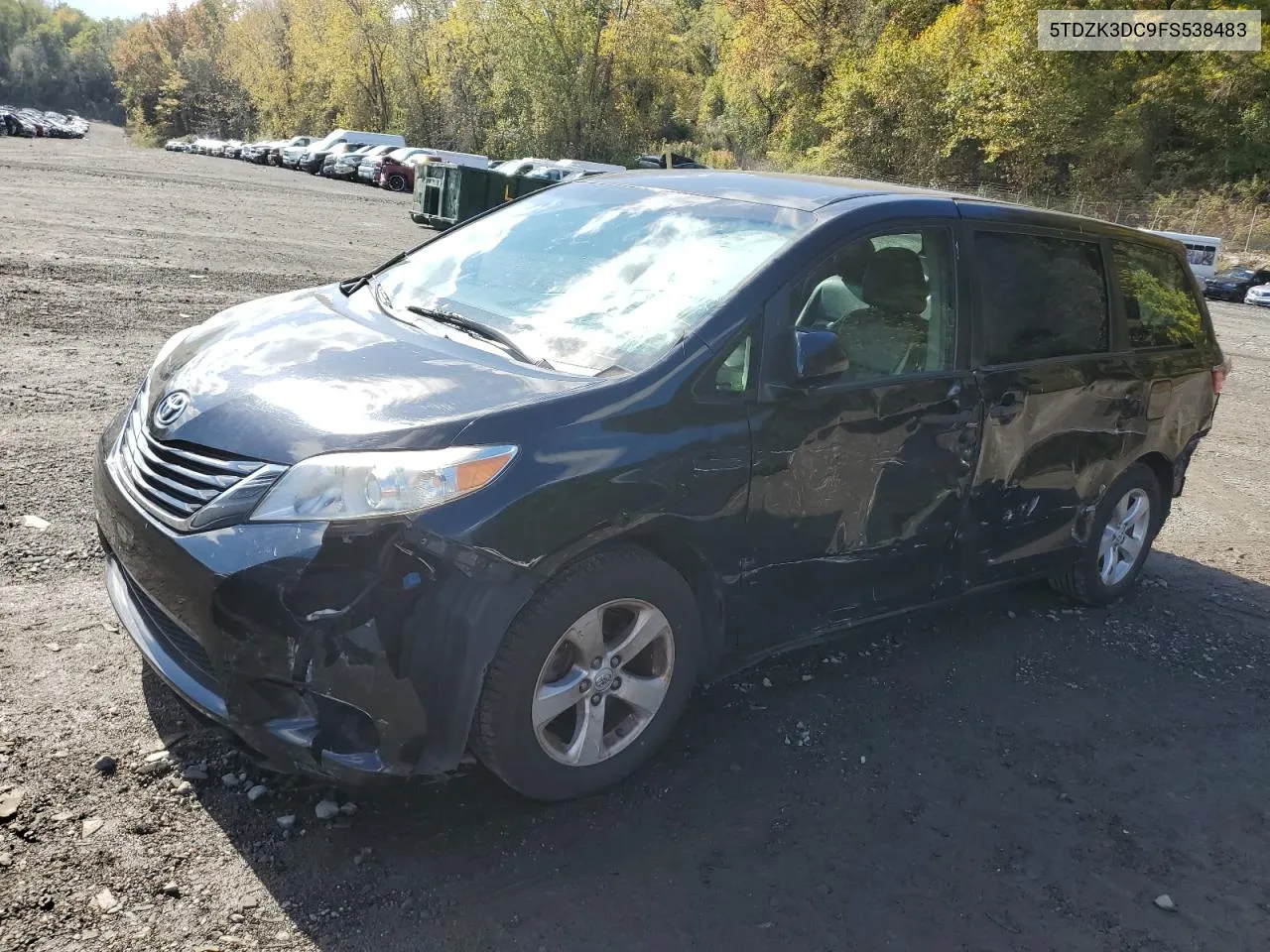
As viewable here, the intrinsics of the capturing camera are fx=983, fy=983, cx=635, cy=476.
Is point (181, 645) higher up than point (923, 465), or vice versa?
point (923, 465)

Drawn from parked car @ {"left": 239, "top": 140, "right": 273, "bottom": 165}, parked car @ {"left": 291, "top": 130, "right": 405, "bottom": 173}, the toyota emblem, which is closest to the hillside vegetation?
parked car @ {"left": 291, "top": 130, "right": 405, "bottom": 173}

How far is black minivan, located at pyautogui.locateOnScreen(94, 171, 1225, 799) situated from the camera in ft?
8.27

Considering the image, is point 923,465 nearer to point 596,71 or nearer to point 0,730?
point 0,730

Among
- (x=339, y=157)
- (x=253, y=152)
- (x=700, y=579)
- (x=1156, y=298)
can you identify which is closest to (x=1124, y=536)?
(x=1156, y=298)

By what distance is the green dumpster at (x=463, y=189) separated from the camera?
69.9 ft

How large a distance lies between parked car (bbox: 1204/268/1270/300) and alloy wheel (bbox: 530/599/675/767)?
3237 cm

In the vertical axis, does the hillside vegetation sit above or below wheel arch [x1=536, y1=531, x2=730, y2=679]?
above

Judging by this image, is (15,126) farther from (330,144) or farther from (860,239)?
(860,239)

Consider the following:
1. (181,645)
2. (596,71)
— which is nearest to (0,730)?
(181,645)

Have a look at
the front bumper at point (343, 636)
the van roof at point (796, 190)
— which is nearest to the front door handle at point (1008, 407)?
the van roof at point (796, 190)

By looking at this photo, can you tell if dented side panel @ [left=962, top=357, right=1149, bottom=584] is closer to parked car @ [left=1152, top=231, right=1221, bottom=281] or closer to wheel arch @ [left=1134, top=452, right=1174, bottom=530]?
wheel arch @ [left=1134, top=452, right=1174, bottom=530]

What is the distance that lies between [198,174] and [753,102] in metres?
36.7

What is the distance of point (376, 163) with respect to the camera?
40312 mm

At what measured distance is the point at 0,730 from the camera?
2947 mm
